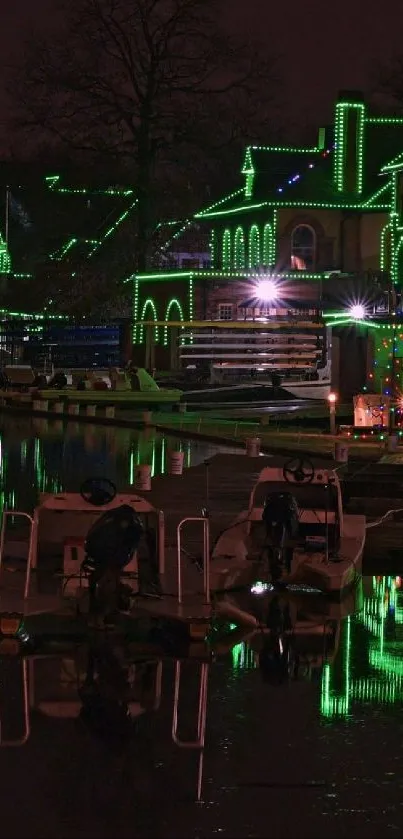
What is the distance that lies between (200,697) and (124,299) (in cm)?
7394

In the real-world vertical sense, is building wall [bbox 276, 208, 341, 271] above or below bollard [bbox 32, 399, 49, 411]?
above

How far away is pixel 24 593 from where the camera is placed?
1567cm

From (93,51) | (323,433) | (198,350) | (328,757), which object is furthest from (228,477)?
(93,51)

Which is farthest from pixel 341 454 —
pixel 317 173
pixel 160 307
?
pixel 160 307

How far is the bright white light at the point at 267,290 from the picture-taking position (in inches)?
2608

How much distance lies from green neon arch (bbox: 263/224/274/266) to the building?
0.14 ft

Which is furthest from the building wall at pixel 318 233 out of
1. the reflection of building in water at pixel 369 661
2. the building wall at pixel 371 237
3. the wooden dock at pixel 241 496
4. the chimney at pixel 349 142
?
the reflection of building in water at pixel 369 661

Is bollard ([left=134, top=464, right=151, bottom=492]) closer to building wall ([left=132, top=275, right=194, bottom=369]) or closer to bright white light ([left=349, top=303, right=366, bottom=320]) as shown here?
bright white light ([left=349, top=303, right=366, bottom=320])

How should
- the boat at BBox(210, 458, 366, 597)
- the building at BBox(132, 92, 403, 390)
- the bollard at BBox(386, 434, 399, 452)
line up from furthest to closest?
the building at BBox(132, 92, 403, 390)
the bollard at BBox(386, 434, 399, 452)
the boat at BBox(210, 458, 366, 597)

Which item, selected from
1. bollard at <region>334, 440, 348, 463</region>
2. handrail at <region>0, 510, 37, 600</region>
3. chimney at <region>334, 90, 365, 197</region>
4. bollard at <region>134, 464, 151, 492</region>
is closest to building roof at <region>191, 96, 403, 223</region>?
chimney at <region>334, 90, 365, 197</region>

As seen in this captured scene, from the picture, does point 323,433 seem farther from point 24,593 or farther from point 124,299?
point 124,299

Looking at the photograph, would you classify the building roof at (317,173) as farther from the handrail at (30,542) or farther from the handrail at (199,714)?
the handrail at (199,714)

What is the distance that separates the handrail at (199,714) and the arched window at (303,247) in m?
55.2

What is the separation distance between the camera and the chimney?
68.9m
